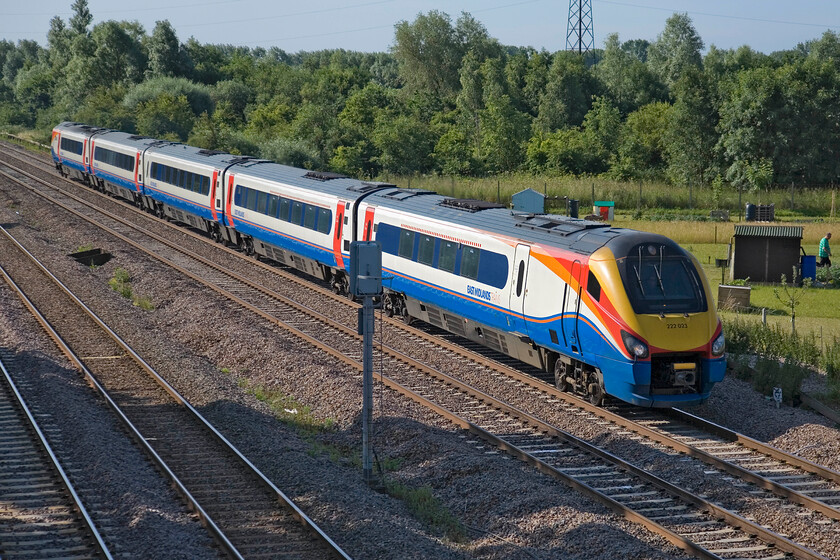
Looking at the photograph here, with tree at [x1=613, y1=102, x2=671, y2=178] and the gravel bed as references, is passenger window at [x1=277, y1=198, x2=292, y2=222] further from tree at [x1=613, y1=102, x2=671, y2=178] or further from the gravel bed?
tree at [x1=613, y1=102, x2=671, y2=178]

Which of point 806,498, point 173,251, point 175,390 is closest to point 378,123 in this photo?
point 173,251

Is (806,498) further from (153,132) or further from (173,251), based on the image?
(153,132)

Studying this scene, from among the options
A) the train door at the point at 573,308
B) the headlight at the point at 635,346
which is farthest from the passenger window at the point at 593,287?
the headlight at the point at 635,346

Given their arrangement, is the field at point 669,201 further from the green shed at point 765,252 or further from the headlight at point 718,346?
the headlight at point 718,346

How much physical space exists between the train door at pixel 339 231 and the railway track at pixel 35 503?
33.3ft

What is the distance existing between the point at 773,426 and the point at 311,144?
51.5m

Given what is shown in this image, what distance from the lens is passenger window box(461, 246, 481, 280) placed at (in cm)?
1878

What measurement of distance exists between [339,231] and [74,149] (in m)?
29.7

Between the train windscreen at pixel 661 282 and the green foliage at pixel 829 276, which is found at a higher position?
the train windscreen at pixel 661 282

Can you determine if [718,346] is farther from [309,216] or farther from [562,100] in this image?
[562,100]

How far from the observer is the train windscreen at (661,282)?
48.7ft

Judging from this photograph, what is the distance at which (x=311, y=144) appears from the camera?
6356cm

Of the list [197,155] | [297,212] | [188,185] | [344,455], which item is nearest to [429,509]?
[344,455]

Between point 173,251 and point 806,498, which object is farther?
point 173,251
